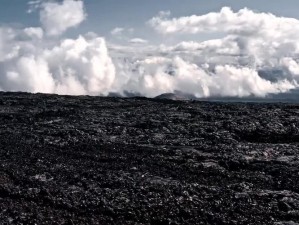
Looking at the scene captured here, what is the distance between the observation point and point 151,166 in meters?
20.7

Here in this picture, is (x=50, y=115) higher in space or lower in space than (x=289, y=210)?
higher

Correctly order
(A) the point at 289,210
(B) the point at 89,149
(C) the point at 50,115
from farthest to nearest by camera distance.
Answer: (C) the point at 50,115 < (B) the point at 89,149 < (A) the point at 289,210

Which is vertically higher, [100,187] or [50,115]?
[50,115]

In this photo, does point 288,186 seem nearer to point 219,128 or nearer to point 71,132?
point 219,128

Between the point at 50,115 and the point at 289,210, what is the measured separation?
860 inches

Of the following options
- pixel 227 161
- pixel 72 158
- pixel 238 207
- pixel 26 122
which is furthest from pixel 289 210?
pixel 26 122

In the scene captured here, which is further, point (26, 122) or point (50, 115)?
point (50, 115)

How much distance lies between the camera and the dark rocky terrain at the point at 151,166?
16000 mm

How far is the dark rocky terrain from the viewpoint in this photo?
16000 millimetres

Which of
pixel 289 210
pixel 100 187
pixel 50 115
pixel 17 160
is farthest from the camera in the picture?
pixel 50 115

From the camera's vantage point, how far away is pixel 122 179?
18750mm

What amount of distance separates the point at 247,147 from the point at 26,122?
1605 cm

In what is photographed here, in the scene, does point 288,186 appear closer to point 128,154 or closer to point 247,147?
point 247,147

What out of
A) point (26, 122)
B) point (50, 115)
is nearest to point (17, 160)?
point (26, 122)
